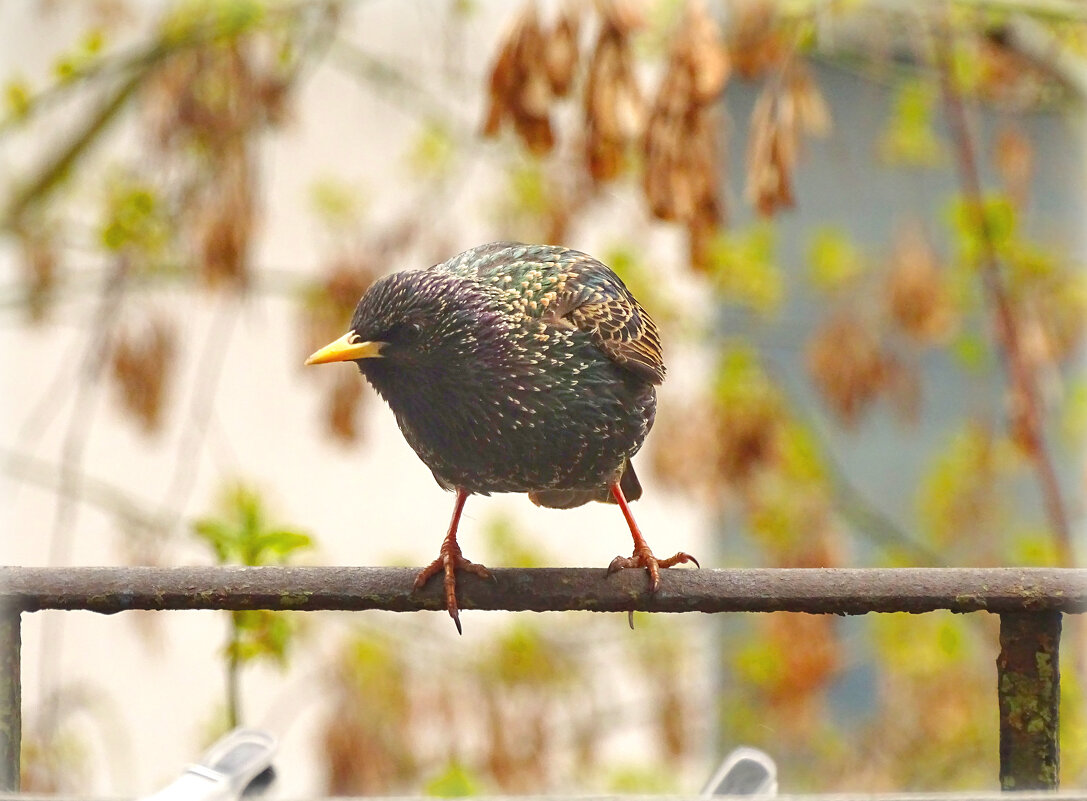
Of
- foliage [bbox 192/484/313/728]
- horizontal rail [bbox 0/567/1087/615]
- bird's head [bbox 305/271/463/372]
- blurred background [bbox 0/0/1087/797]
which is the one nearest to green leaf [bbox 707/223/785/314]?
blurred background [bbox 0/0/1087/797]

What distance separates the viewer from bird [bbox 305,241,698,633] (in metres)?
1.52

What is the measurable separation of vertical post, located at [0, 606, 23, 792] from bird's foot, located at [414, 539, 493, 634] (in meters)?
0.41

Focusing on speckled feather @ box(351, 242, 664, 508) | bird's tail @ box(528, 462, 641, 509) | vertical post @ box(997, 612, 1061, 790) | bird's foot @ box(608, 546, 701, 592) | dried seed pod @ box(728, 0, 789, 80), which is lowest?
vertical post @ box(997, 612, 1061, 790)

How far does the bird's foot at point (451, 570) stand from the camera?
147 centimetres

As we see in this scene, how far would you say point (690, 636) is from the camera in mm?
5418

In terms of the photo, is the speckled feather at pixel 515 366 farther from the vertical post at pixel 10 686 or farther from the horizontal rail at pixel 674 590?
the vertical post at pixel 10 686

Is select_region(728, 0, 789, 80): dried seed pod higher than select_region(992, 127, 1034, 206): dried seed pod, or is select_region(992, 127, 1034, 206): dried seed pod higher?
select_region(728, 0, 789, 80): dried seed pod

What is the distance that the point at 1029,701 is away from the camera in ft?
3.94

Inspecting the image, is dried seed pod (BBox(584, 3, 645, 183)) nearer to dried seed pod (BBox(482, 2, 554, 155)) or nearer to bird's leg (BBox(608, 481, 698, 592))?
dried seed pod (BBox(482, 2, 554, 155))

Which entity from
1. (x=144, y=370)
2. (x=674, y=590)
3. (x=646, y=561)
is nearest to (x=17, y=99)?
(x=144, y=370)

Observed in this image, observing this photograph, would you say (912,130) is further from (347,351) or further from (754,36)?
(347,351)

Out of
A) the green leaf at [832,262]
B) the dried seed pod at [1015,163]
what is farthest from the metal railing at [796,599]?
the green leaf at [832,262]

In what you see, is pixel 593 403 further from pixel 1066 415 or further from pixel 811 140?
pixel 811 140

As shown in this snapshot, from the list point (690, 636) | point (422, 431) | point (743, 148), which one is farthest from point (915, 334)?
point (422, 431)
